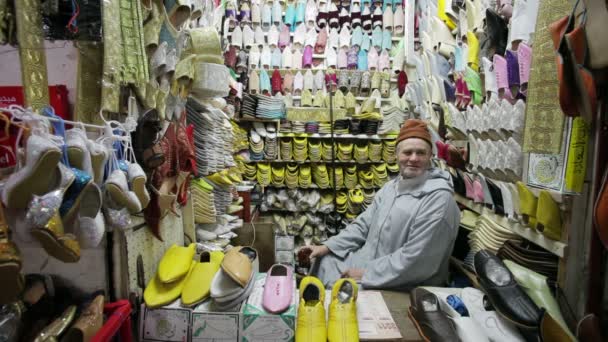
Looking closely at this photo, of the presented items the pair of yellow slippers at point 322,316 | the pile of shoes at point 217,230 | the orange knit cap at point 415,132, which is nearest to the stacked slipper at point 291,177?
the pile of shoes at point 217,230

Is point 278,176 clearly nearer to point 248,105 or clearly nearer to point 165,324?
point 248,105

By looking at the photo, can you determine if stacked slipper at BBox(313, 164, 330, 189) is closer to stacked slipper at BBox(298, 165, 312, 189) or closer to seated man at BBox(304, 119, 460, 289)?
stacked slipper at BBox(298, 165, 312, 189)

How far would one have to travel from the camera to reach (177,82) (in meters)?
1.60

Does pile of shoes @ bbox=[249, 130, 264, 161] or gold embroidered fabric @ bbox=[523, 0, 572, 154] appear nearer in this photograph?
gold embroidered fabric @ bbox=[523, 0, 572, 154]

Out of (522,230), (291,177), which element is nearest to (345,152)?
(291,177)

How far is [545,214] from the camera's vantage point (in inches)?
58.3

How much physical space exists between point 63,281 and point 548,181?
6.75 feet

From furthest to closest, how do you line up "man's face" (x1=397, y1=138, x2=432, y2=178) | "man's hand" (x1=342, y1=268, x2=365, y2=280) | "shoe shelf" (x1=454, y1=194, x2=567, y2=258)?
"man's face" (x1=397, y1=138, x2=432, y2=178) → "man's hand" (x1=342, y1=268, x2=365, y2=280) → "shoe shelf" (x1=454, y1=194, x2=567, y2=258)

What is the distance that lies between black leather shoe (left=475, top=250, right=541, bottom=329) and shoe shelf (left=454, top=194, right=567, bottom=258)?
33 centimetres

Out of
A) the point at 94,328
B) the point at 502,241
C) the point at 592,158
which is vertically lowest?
the point at 502,241

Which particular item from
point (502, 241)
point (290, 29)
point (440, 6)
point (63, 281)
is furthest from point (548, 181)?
point (290, 29)

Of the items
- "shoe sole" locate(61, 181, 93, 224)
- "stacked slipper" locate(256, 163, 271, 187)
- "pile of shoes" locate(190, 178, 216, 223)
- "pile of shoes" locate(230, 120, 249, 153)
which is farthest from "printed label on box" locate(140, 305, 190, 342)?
"stacked slipper" locate(256, 163, 271, 187)

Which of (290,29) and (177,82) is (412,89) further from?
(177,82)

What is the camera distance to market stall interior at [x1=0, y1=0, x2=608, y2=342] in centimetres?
88
